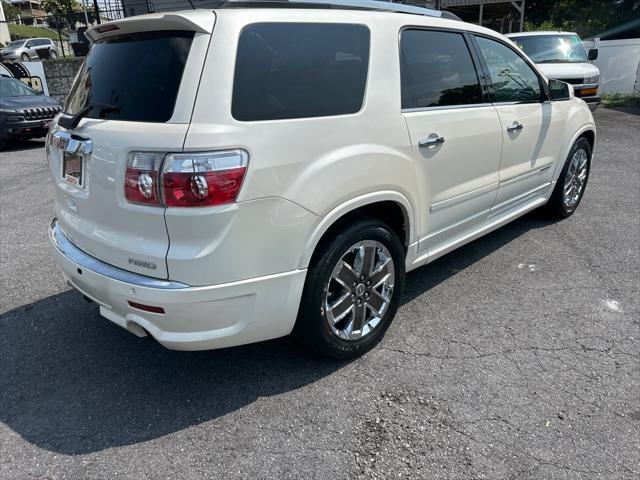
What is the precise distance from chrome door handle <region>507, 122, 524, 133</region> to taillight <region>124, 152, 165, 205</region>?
9.23 ft

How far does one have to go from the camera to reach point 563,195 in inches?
206

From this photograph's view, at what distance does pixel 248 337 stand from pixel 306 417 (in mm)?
521

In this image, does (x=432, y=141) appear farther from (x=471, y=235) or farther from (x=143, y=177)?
(x=143, y=177)

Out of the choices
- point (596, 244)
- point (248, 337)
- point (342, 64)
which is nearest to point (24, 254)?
point (248, 337)

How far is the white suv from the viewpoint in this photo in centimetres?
230

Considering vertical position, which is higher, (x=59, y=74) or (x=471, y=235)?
(x=471, y=235)

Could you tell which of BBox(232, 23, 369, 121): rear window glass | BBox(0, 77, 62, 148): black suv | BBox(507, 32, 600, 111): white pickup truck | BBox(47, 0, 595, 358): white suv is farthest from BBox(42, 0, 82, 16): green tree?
BBox(232, 23, 369, 121): rear window glass

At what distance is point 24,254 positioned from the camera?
191 inches

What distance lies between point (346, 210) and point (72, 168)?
Result: 1489mm

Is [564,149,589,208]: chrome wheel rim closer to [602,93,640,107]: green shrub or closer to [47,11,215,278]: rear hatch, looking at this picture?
[47,11,215,278]: rear hatch

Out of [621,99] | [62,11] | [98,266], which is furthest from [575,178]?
[62,11]

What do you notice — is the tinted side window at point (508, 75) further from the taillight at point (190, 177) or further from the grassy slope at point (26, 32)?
the grassy slope at point (26, 32)

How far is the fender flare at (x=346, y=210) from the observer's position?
259 cm

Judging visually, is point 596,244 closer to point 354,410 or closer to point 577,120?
point 577,120
